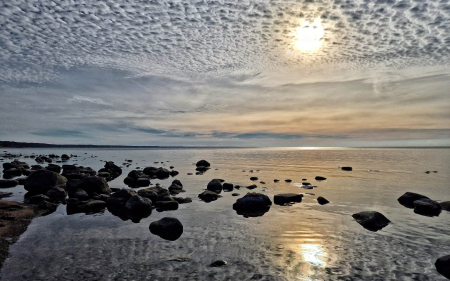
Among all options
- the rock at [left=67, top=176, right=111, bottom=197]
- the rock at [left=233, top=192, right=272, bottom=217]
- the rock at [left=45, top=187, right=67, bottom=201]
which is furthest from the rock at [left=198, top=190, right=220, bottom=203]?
the rock at [left=45, top=187, right=67, bottom=201]

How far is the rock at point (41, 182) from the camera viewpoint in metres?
22.8

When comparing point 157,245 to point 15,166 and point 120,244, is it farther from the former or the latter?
point 15,166

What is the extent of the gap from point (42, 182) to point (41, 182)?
0.07 meters

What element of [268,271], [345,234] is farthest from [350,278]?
[345,234]

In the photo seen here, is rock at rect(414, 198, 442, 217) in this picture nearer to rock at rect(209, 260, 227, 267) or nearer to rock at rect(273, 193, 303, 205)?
rock at rect(273, 193, 303, 205)

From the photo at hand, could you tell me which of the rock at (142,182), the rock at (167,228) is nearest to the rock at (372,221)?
the rock at (167,228)

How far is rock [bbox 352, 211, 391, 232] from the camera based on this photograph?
1326 centimetres

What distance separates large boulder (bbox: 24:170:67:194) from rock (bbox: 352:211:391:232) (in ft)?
79.3

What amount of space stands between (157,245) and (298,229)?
676 centimetres

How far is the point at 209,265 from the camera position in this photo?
9.05 m

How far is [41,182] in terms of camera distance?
912 inches

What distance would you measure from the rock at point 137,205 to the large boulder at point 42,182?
11131 millimetres

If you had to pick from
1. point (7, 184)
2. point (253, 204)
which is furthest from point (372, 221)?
point (7, 184)

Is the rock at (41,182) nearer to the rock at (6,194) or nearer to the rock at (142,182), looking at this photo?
the rock at (6,194)
